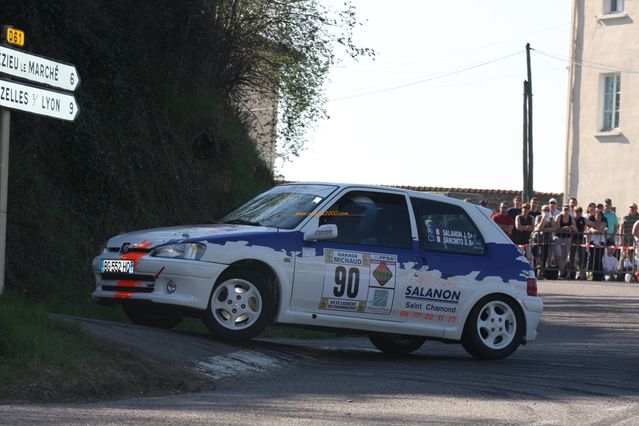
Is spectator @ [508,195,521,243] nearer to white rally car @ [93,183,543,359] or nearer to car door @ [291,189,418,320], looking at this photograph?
white rally car @ [93,183,543,359]

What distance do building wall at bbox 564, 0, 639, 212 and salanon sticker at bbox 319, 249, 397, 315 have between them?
27858mm

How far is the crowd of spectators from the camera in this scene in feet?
101

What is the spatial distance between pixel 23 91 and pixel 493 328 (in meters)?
5.34

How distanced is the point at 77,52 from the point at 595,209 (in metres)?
15.4

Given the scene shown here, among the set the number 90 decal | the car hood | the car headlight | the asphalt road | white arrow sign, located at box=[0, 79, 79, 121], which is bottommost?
the asphalt road

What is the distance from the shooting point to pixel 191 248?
12.9m

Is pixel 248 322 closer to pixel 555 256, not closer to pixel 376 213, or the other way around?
pixel 376 213

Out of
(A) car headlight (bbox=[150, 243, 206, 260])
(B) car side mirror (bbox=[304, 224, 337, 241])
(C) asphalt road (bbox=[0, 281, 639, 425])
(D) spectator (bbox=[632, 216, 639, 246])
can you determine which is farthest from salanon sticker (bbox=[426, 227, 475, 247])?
(D) spectator (bbox=[632, 216, 639, 246])

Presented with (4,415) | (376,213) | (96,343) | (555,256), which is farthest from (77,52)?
(555,256)

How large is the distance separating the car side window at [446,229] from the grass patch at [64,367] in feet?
12.9

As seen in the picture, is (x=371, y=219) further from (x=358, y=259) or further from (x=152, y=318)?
(x=152, y=318)

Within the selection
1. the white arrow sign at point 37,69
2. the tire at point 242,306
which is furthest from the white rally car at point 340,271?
the white arrow sign at point 37,69

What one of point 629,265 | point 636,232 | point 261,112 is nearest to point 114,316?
point 261,112

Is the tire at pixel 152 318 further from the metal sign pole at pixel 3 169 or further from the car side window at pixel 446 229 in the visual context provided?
the car side window at pixel 446 229
